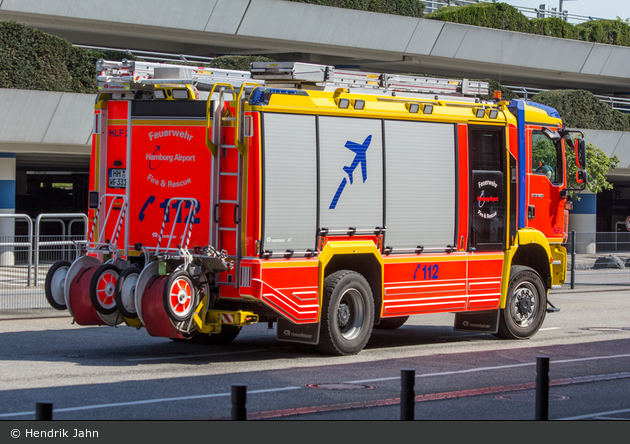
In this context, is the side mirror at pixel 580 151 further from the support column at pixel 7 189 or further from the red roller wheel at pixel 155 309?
the support column at pixel 7 189

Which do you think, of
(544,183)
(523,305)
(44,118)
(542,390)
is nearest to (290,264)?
(542,390)

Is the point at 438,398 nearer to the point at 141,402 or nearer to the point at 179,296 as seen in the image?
the point at 141,402

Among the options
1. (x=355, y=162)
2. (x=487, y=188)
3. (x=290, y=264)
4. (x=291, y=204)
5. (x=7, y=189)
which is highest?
(x=7, y=189)

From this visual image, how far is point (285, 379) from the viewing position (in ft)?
33.4

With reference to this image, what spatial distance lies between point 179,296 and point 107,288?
1.21m

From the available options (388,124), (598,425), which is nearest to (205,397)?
(598,425)

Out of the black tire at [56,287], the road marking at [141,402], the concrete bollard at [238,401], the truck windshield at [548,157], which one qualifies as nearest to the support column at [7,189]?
the black tire at [56,287]

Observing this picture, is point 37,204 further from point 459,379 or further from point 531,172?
point 459,379

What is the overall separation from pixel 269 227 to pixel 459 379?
286cm

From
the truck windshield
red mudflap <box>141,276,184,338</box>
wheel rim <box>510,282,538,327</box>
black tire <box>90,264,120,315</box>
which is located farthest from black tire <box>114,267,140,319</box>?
the truck windshield

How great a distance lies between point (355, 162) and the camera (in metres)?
11.9

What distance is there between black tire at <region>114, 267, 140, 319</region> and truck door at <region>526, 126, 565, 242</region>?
21.2 feet

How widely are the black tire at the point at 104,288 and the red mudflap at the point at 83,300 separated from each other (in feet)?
0.71

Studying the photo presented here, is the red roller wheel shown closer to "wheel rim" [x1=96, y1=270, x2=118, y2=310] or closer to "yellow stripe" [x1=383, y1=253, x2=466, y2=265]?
"wheel rim" [x1=96, y1=270, x2=118, y2=310]
